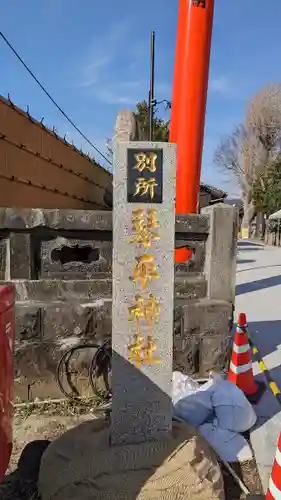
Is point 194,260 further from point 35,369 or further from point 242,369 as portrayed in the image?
point 35,369

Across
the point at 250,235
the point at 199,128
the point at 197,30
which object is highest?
the point at 197,30

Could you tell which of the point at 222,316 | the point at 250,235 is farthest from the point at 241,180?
the point at 222,316

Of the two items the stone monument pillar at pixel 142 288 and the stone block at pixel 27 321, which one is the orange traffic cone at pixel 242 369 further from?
the stone block at pixel 27 321

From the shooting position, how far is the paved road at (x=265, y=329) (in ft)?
12.1

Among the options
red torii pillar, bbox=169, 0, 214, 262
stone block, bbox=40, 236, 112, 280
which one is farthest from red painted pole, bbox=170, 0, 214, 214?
stone block, bbox=40, 236, 112, 280

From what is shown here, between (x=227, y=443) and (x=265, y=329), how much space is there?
439 cm

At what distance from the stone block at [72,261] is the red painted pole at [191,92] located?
11.4 feet

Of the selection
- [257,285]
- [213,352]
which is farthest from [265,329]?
[257,285]

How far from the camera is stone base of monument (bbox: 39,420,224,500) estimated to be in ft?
9.00

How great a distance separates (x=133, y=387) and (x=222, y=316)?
6.25ft

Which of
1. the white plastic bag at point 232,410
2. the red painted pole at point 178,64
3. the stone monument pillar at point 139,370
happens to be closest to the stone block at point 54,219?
the stone monument pillar at point 139,370

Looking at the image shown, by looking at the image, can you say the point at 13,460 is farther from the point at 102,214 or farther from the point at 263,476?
the point at 102,214

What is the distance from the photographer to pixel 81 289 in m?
4.54

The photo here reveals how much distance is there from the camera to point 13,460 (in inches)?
136
